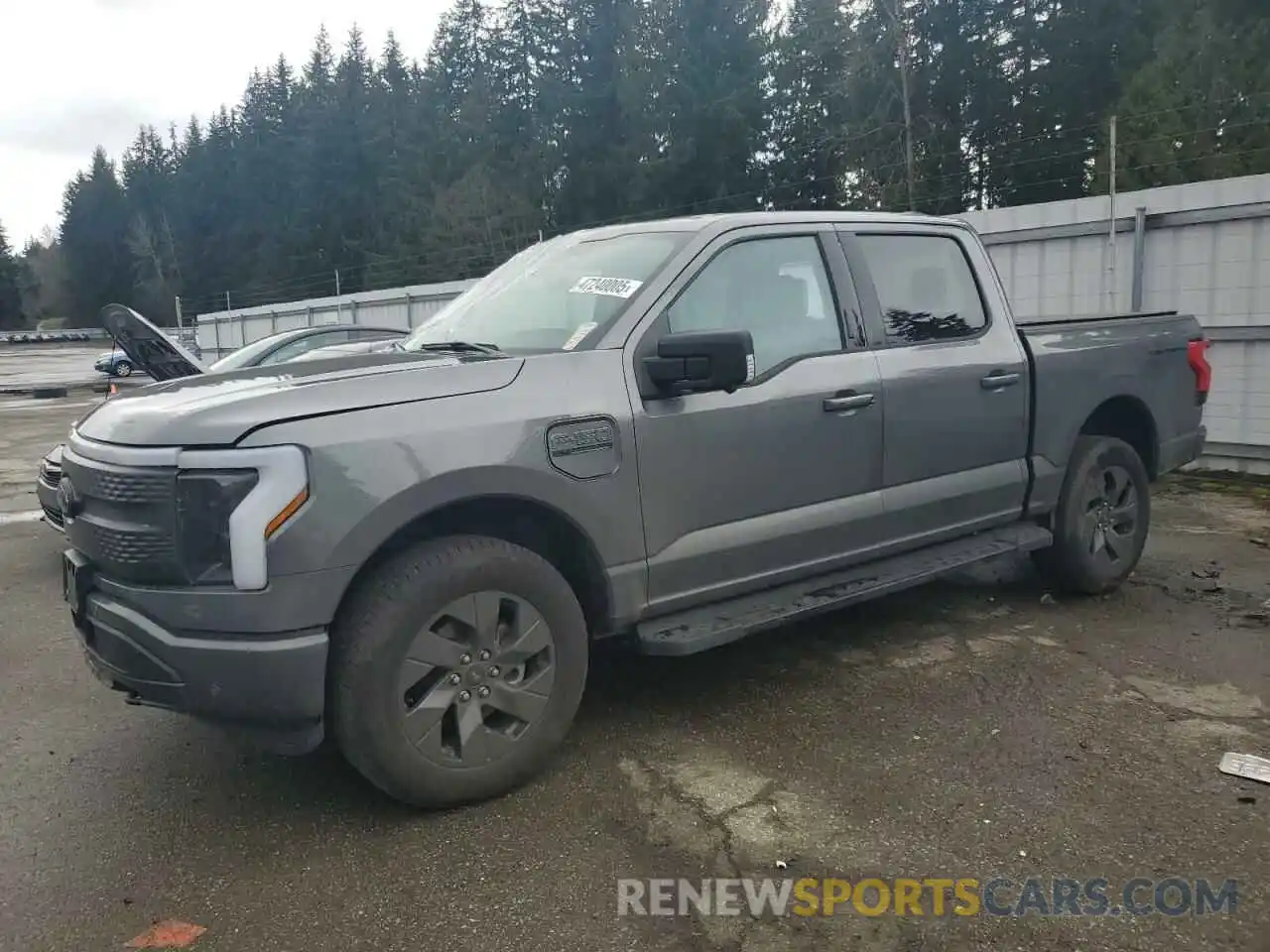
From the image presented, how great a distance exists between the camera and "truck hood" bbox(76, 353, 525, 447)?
2.89 meters

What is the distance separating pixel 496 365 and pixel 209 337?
29372 mm

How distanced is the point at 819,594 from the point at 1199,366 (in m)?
3.16

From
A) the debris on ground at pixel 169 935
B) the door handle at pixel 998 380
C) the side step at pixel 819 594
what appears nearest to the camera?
the debris on ground at pixel 169 935

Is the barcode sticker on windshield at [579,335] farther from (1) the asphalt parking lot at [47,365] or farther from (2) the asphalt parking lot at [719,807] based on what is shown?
(1) the asphalt parking lot at [47,365]

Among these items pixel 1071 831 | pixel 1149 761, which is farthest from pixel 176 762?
pixel 1149 761

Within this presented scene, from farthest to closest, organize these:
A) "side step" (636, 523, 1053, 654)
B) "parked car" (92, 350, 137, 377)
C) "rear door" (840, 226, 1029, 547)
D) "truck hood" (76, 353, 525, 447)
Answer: "parked car" (92, 350, 137, 377)
"rear door" (840, 226, 1029, 547)
"side step" (636, 523, 1053, 654)
"truck hood" (76, 353, 525, 447)

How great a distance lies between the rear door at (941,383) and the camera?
436cm

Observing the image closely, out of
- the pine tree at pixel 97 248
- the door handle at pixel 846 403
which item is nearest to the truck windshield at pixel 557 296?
the door handle at pixel 846 403

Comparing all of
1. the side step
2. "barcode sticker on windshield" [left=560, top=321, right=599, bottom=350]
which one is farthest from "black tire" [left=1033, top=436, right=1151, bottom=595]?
"barcode sticker on windshield" [left=560, top=321, right=599, bottom=350]

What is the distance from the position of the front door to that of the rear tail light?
2542 mm

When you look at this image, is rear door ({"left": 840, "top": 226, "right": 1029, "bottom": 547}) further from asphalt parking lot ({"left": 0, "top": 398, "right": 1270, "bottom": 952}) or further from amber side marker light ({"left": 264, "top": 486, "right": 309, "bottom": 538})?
amber side marker light ({"left": 264, "top": 486, "right": 309, "bottom": 538})

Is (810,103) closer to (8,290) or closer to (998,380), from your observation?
(998,380)

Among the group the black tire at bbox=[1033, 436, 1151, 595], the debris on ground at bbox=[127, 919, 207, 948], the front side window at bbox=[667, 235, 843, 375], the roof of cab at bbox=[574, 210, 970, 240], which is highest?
the roof of cab at bbox=[574, 210, 970, 240]

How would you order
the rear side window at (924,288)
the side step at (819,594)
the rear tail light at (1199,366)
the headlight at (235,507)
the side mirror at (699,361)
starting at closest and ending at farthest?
the headlight at (235,507)
the side mirror at (699,361)
the side step at (819,594)
the rear side window at (924,288)
the rear tail light at (1199,366)
